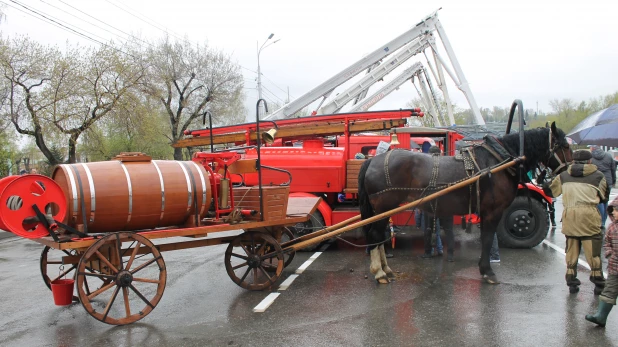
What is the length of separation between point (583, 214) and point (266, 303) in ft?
12.6

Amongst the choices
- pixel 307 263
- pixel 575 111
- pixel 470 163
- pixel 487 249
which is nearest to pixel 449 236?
pixel 487 249

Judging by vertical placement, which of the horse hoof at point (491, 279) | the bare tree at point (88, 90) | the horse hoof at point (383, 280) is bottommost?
the horse hoof at point (383, 280)

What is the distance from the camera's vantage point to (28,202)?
177 inches

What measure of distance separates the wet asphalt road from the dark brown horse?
0.62m

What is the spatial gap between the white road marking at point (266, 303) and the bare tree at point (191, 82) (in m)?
26.5

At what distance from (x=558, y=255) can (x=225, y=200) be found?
565cm

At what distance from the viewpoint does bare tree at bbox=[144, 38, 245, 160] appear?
31.6m

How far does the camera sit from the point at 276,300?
571 centimetres

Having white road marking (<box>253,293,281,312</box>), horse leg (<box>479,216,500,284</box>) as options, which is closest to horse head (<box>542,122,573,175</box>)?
horse leg (<box>479,216,500,284</box>)

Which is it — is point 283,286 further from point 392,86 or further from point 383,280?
point 392,86

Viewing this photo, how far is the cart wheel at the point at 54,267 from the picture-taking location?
5514mm

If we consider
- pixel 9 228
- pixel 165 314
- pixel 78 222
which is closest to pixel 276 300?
pixel 165 314

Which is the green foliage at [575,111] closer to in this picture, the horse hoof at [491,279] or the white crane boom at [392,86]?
the white crane boom at [392,86]

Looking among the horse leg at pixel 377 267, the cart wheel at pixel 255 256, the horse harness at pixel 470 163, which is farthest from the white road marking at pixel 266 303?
the horse harness at pixel 470 163
